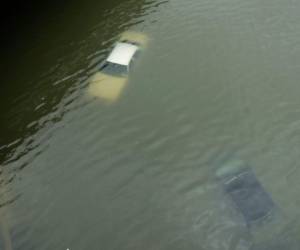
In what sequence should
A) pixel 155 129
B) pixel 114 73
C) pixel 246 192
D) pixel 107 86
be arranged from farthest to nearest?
pixel 114 73
pixel 107 86
pixel 155 129
pixel 246 192

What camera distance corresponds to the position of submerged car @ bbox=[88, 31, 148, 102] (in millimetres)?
20703

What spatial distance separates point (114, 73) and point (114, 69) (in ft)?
0.77

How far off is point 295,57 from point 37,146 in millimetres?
13731

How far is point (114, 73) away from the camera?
2134 cm

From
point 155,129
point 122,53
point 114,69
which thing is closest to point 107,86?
point 114,69

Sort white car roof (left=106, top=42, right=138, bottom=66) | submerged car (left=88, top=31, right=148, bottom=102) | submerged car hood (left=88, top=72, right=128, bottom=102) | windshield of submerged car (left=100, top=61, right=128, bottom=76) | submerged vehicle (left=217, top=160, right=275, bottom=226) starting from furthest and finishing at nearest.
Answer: white car roof (left=106, top=42, right=138, bottom=66), windshield of submerged car (left=100, top=61, right=128, bottom=76), submerged car (left=88, top=31, right=148, bottom=102), submerged car hood (left=88, top=72, right=128, bottom=102), submerged vehicle (left=217, top=160, right=275, bottom=226)

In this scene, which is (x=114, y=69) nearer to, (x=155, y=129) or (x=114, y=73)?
(x=114, y=73)

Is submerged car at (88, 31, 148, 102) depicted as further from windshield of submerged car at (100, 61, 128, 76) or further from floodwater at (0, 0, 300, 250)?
floodwater at (0, 0, 300, 250)

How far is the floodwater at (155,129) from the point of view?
16156 mm

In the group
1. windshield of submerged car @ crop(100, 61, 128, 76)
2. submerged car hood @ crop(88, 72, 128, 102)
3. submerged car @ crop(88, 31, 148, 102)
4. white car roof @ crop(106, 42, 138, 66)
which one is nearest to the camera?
submerged car hood @ crop(88, 72, 128, 102)

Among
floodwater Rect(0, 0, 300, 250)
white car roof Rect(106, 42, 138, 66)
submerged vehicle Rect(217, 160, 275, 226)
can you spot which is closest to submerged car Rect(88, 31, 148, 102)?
white car roof Rect(106, 42, 138, 66)

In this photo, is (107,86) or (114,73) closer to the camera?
(107,86)

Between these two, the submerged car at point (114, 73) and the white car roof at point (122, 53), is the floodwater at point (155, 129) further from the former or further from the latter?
the white car roof at point (122, 53)

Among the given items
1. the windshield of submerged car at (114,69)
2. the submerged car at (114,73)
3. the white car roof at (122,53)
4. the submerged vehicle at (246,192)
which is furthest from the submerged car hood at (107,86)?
the submerged vehicle at (246,192)
